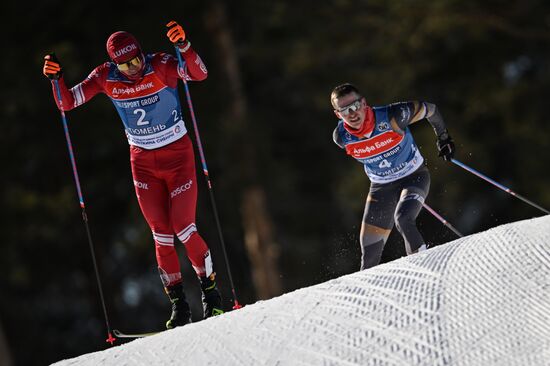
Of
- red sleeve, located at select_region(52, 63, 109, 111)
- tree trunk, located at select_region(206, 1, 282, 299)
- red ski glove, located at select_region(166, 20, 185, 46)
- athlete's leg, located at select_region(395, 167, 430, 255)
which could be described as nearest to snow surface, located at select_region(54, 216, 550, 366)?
athlete's leg, located at select_region(395, 167, 430, 255)

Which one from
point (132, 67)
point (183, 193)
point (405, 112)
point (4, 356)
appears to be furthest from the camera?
point (4, 356)

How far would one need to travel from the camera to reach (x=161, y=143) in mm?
6773

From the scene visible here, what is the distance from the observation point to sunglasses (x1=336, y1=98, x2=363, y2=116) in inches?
266

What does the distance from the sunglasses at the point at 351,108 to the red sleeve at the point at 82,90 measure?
163 centimetres

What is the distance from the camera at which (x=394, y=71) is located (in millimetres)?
18875

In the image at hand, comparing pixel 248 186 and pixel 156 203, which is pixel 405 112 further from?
pixel 248 186

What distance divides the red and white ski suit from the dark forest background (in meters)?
7.53

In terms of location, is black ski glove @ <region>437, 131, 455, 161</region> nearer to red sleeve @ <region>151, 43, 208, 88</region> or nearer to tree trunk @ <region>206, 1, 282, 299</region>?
red sleeve @ <region>151, 43, 208, 88</region>

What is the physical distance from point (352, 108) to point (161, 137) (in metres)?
1.31

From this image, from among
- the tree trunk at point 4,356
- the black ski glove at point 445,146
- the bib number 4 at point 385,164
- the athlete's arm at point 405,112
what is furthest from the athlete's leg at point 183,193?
the tree trunk at point 4,356

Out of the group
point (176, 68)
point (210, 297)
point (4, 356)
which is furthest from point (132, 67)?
point (4, 356)

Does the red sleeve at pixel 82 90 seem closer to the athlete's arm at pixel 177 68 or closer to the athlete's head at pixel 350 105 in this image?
the athlete's arm at pixel 177 68

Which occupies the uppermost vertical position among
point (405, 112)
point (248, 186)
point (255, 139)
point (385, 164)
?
point (405, 112)

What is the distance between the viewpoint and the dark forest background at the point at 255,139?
52.5 ft
